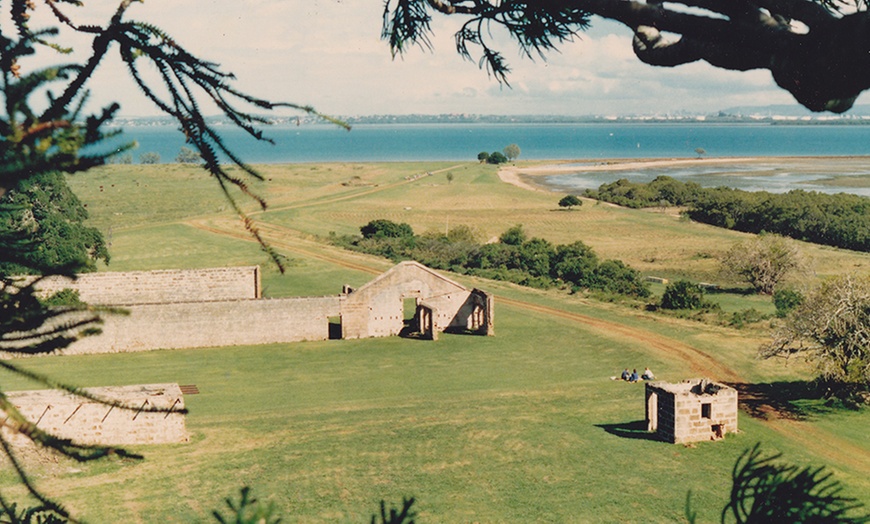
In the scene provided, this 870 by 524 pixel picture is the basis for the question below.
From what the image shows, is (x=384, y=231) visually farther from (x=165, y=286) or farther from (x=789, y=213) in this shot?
(x=789, y=213)

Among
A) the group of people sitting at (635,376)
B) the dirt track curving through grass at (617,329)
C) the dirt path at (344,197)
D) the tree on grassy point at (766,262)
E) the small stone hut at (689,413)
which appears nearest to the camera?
the small stone hut at (689,413)

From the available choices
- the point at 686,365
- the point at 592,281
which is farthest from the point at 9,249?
the point at 592,281

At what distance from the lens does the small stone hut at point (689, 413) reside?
23.0m

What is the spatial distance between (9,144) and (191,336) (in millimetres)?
31157

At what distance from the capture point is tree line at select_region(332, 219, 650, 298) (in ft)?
160

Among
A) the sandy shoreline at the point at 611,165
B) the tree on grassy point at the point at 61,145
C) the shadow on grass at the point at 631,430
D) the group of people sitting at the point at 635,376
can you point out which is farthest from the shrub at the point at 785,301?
the sandy shoreline at the point at 611,165

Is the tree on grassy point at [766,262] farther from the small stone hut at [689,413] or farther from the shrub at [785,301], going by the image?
the small stone hut at [689,413]

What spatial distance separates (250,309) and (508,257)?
79.9 feet

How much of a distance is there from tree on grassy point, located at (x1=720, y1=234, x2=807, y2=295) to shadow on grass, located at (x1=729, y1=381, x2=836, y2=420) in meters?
19.3

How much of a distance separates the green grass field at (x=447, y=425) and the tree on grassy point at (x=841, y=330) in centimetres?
135

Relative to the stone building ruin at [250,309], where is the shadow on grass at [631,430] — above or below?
below

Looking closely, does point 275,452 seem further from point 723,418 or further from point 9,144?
point 9,144

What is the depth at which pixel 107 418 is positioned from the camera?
2217cm

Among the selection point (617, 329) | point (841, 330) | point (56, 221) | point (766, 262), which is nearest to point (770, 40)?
point (841, 330)
